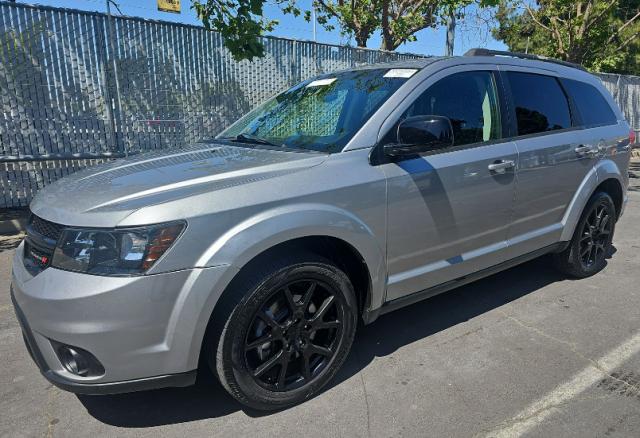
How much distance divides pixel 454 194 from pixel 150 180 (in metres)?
1.79

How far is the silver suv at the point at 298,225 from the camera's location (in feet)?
6.63

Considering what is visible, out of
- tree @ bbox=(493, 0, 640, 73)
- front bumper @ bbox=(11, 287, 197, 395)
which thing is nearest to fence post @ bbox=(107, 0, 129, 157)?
front bumper @ bbox=(11, 287, 197, 395)

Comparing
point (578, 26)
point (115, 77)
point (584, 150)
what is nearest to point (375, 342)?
point (584, 150)

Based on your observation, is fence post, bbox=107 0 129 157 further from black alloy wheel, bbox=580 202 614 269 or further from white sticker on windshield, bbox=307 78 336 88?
black alloy wheel, bbox=580 202 614 269

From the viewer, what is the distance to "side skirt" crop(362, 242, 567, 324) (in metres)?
2.83

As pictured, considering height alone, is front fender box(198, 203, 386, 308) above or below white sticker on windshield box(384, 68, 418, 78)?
below

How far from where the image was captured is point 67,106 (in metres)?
6.62

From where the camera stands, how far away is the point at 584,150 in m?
3.88

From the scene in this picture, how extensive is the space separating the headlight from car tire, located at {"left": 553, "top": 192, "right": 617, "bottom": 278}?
11.7ft

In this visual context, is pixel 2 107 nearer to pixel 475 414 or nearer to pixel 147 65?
pixel 147 65

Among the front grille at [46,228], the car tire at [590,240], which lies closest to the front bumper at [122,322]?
the front grille at [46,228]

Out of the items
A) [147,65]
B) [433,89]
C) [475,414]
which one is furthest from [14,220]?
[475,414]

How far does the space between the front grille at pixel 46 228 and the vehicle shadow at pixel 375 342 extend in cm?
99

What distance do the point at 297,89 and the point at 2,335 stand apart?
281 centimetres
